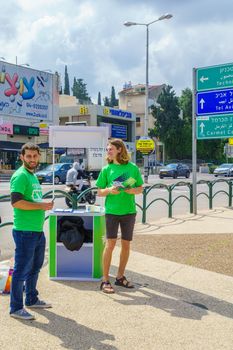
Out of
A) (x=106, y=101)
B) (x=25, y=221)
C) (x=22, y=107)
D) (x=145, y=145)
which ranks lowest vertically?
(x=25, y=221)

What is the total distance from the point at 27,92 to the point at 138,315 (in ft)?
143

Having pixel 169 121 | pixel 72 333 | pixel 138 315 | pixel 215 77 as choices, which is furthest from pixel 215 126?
pixel 169 121

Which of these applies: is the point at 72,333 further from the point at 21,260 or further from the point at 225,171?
the point at 225,171

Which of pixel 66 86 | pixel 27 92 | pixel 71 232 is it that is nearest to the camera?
pixel 71 232

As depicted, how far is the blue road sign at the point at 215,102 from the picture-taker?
Result: 1267 cm

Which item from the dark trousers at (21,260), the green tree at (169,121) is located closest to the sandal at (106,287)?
the dark trousers at (21,260)

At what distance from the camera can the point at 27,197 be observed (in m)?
4.54

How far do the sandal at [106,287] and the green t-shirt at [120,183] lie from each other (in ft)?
2.69

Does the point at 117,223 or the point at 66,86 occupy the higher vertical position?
the point at 66,86

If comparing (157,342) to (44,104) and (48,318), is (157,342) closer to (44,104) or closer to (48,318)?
(48,318)

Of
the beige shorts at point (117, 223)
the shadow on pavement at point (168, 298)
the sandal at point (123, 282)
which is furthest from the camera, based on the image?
the sandal at point (123, 282)

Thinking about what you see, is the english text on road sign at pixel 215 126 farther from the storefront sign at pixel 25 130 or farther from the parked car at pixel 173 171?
the storefront sign at pixel 25 130

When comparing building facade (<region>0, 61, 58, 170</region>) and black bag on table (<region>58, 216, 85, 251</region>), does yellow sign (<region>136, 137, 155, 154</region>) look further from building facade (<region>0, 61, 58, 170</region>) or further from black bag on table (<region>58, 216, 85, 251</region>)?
black bag on table (<region>58, 216, 85, 251</region>)

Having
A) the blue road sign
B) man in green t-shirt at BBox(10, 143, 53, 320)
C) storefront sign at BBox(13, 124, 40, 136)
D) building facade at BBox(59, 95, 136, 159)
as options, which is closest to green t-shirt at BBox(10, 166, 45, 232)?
man in green t-shirt at BBox(10, 143, 53, 320)
